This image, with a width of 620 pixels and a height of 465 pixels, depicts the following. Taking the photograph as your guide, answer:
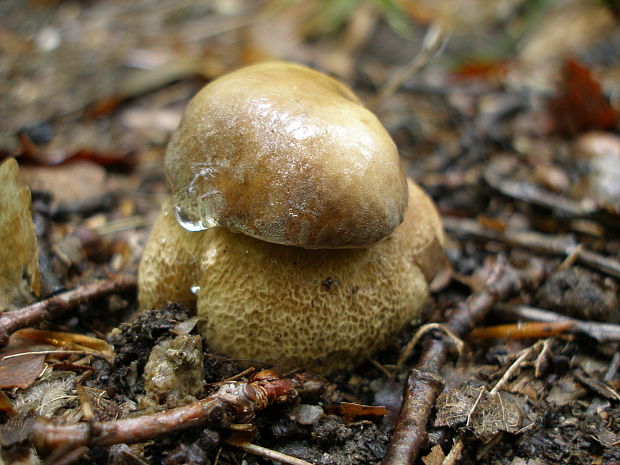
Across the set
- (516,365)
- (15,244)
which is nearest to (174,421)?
(15,244)

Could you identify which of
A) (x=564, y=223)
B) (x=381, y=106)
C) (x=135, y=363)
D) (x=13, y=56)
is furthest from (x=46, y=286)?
(x=13, y=56)

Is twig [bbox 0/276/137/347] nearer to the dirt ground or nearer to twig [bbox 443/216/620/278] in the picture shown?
the dirt ground

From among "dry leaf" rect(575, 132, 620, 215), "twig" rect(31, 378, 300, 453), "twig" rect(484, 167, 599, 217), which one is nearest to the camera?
"twig" rect(31, 378, 300, 453)

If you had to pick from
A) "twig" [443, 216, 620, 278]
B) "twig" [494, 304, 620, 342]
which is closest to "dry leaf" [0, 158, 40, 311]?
"twig" [494, 304, 620, 342]

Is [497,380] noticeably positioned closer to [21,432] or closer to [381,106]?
[21,432]

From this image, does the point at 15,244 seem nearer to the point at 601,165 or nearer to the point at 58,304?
the point at 58,304

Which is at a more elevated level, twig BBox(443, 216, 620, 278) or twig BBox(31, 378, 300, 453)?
twig BBox(31, 378, 300, 453)

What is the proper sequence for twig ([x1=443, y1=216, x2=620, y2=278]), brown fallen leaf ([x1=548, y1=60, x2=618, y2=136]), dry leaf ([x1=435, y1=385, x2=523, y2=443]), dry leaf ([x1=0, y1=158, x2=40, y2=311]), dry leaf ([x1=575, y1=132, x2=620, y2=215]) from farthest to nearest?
brown fallen leaf ([x1=548, y1=60, x2=618, y2=136])
dry leaf ([x1=575, y1=132, x2=620, y2=215])
twig ([x1=443, y1=216, x2=620, y2=278])
dry leaf ([x1=0, y1=158, x2=40, y2=311])
dry leaf ([x1=435, y1=385, x2=523, y2=443])
